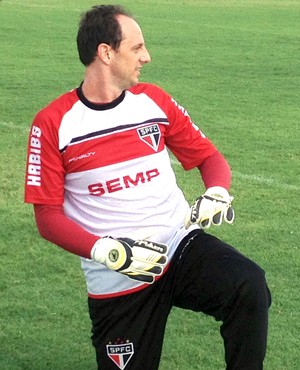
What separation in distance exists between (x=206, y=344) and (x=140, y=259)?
186cm

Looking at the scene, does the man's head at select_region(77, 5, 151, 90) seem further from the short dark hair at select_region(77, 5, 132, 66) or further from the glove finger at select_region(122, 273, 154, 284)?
the glove finger at select_region(122, 273, 154, 284)

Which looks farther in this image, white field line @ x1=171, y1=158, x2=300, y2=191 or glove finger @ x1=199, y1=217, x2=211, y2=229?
white field line @ x1=171, y1=158, x2=300, y2=191

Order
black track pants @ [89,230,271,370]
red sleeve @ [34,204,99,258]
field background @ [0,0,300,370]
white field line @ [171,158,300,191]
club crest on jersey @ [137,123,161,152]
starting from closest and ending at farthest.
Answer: red sleeve @ [34,204,99,258] < black track pants @ [89,230,271,370] < club crest on jersey @ [137,123,161,152] < field background @ [0,0,300,370] < white field line @ [171,158,300,191]

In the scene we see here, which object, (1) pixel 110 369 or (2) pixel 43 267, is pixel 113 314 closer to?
(1) pixel 110 369

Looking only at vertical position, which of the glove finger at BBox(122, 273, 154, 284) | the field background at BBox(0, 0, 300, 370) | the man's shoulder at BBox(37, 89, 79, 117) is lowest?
the field background at BBox(0, 0, 300, 370)

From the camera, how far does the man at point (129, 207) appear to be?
466 centimetres

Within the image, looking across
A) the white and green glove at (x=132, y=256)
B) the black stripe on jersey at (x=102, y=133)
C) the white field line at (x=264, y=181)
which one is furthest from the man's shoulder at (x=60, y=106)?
the white field line at (x=264, y=181)

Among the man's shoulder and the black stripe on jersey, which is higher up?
the man's shoulder

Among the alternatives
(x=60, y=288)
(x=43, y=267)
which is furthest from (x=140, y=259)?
(x=43, y=267)

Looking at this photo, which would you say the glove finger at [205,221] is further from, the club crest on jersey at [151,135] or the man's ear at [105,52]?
the man's ear at [105,52]

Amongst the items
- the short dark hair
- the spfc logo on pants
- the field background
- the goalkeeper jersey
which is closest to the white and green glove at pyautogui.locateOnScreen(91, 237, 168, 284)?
the goalkeeper jersey

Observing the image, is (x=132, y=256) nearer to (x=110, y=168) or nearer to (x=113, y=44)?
(x=110, y=168)

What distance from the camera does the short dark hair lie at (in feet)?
15.5

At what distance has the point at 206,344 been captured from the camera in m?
6.16
